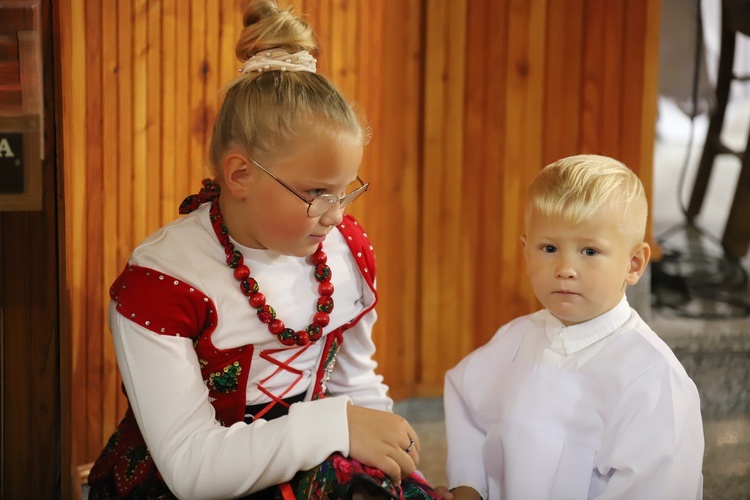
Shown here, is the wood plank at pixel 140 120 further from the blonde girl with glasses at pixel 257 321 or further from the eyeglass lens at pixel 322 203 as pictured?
the eyeglass lens at pixel 322 203

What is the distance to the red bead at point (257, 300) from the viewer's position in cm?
146

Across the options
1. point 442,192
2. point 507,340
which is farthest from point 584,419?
point 442,192

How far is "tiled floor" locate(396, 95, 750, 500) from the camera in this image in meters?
2.31

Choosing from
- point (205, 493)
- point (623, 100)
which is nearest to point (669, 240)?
point (623, 100)

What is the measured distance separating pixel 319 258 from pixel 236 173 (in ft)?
0.71

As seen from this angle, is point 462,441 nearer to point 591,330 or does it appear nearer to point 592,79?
point 591,330

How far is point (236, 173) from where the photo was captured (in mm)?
1438

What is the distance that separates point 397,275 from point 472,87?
57 cm

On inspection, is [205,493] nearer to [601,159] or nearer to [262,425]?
[262,425]

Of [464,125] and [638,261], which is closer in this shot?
[638,261]

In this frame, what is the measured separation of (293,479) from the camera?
1.37 meters

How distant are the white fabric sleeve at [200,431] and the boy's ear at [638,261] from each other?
0.51 m

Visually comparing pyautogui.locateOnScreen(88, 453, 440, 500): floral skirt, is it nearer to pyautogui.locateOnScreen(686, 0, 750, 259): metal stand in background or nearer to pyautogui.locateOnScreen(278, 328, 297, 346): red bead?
pyautogui.locateOnScreen(278, 328, 297, 346): red bead

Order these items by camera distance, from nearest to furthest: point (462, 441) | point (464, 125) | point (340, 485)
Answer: point (340, 485), point (462, 441), point (464, 125)
